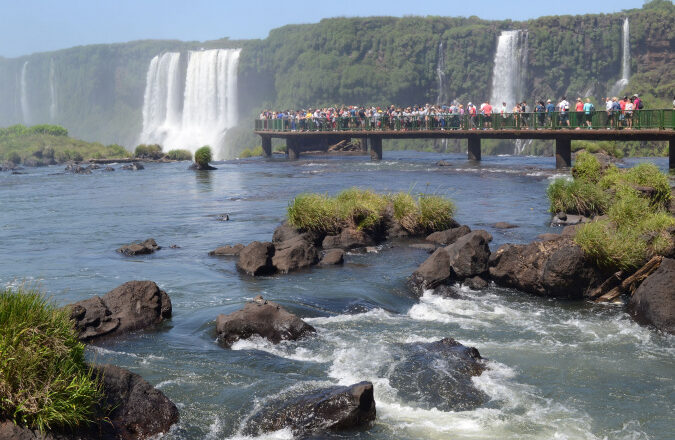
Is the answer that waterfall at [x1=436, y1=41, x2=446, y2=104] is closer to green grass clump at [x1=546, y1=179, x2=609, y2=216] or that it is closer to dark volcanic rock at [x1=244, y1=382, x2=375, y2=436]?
green grass clump at [x1=546, y1=179, x2=609, y2=216]

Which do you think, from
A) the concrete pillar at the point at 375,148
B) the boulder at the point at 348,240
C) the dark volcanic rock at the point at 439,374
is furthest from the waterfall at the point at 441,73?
the dark volcanic rock at the point at 439,374

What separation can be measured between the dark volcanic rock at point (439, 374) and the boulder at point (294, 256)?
6.11 metres

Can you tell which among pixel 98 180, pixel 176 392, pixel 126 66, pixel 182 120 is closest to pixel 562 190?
pixel 176 392

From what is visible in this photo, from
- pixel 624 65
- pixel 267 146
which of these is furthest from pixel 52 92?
pixel 624 65

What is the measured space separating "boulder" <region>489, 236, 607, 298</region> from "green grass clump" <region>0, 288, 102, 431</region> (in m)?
9.23

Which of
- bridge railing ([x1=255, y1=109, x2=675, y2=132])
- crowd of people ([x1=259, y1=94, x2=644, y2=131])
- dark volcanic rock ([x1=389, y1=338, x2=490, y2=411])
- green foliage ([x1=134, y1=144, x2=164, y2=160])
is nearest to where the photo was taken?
dark volcanic rock ([x1=389, y1=338, x2=490, y2=411])

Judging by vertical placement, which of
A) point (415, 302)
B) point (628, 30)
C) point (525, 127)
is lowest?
point (415, 302)

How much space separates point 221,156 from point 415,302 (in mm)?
79830

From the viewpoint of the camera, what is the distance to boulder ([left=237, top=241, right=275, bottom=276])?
1731 centimetres

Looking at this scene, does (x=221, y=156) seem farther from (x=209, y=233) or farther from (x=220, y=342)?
(x=220, y=342)

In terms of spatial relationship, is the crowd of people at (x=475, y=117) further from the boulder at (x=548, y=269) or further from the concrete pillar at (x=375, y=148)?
the boulder at (x=548, y=269)

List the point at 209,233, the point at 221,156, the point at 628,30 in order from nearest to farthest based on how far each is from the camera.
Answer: the point at 209,233 < the point at 628,30 < the point at 221,156

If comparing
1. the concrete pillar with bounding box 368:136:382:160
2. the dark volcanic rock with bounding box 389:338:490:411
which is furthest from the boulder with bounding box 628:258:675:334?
the concrete pillar with bounding box 368:136:382:160

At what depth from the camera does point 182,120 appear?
3836 inches
